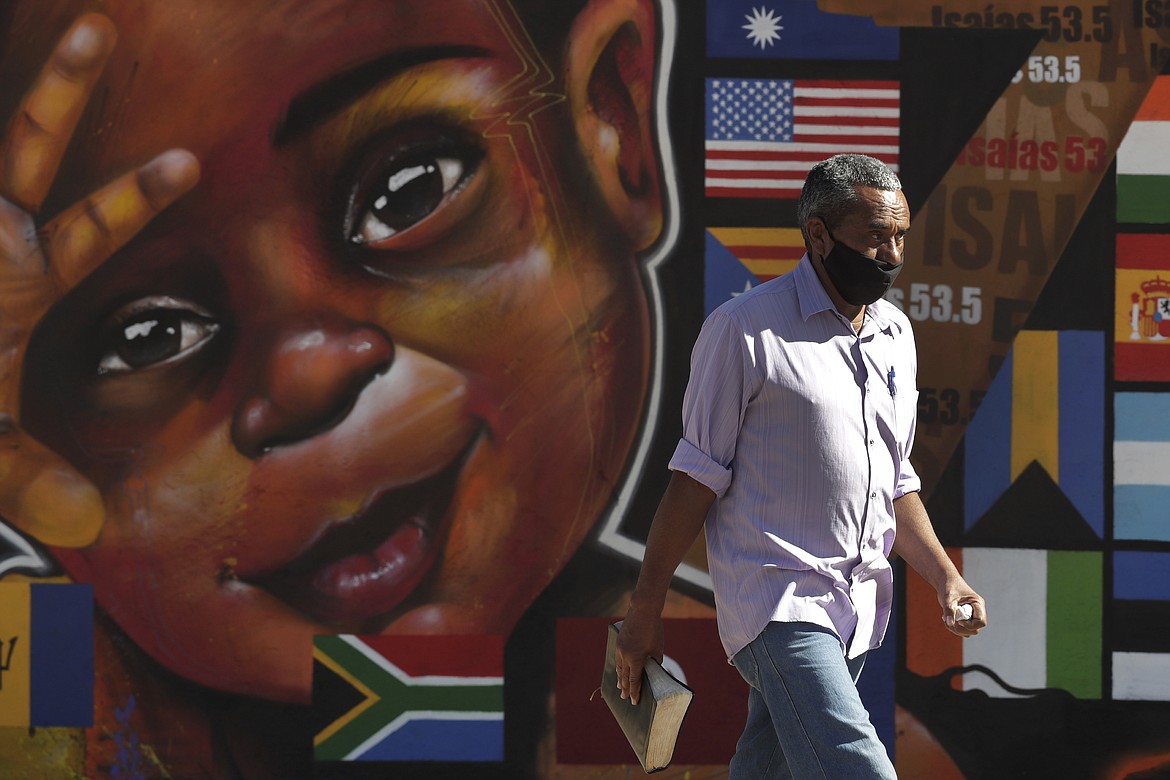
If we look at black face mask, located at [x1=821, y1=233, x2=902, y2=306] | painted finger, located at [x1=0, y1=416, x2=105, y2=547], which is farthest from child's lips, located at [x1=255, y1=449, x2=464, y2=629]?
black face mask, located at [x1=821, y1=233, x2=902, y2=306]

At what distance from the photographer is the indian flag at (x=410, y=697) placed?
4.32m

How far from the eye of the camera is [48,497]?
4379 millimetres

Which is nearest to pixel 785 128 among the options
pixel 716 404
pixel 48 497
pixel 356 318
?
pixel 356 318

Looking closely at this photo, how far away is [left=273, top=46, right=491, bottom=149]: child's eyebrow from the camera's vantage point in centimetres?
428

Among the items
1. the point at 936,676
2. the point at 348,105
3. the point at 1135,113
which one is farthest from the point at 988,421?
the point at 348,105

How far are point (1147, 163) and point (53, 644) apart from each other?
13.7 feet

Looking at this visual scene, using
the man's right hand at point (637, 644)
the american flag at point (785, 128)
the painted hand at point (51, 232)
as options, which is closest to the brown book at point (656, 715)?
the man's right hand at point (637, 644)

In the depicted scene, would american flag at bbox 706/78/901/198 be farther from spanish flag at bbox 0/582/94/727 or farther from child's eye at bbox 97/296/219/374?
spanish flag at bbox 0/582/94/727

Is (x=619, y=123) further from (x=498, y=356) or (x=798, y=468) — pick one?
(x=798, y=468)

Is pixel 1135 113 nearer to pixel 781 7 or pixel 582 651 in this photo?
pixel 781 7

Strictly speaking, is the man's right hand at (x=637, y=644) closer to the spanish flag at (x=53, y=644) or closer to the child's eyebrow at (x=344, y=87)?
the child's eyebrow at (x=344, y=87)

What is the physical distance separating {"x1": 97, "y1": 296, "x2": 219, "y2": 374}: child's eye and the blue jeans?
94.8 inches

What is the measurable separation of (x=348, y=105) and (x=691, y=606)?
6.97ft

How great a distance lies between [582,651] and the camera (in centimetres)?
432
